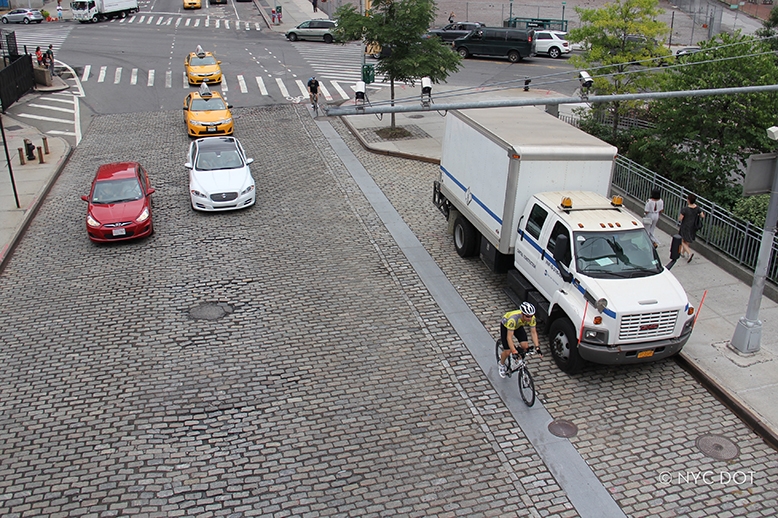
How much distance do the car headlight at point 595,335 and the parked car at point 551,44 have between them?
3689 cm

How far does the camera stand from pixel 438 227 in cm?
1845

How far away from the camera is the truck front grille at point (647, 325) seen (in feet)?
36.0

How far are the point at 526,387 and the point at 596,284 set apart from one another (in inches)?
80.6

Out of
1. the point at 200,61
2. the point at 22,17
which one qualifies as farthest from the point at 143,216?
the point at 22,17

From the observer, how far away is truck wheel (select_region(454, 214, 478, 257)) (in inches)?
630

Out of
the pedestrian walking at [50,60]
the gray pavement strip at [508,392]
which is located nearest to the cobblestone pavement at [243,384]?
the gray pavement strip at [508,392]

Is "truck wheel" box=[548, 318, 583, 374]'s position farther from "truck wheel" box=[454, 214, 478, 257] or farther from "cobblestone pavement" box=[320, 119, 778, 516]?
"truck wheel" box=[454, 214, 478, 257]

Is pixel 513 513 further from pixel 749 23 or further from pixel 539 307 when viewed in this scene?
pixel 749 23

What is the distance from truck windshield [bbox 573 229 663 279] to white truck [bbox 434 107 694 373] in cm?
2

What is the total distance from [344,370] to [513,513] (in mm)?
4122

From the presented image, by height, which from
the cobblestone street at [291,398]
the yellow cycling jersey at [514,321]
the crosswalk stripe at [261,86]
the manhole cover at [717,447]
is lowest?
the manhole cover at [717,447]

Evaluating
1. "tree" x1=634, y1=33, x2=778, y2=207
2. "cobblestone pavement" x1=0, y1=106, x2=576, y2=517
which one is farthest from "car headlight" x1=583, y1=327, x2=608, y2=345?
"tree" x1=634, y1=33, x2=778, y2=207

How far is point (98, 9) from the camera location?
56906mm

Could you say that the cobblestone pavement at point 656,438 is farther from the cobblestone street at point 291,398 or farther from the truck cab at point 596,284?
the truck cab at point 596,284
